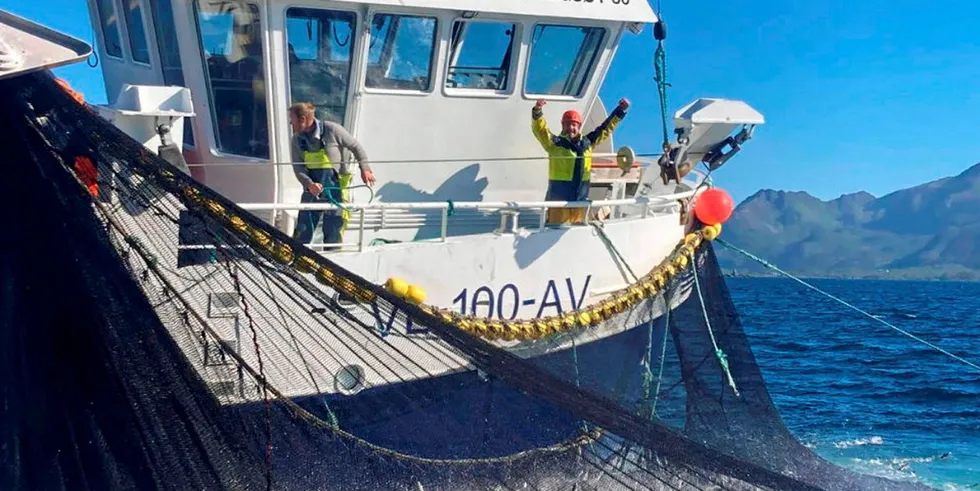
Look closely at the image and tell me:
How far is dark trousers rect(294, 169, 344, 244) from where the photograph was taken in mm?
6617

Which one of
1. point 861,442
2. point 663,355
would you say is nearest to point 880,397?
point 861,442

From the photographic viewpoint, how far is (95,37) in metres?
9.09

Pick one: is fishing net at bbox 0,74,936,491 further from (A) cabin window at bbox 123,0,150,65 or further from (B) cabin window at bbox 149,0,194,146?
(A) cabin window at bbox 123,0,150,65

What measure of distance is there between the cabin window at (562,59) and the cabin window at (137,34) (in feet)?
11.5

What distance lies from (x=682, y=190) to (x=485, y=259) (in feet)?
12.5

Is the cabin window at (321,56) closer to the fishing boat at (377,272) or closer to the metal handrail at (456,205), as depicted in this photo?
the fishing boat at (377,272)

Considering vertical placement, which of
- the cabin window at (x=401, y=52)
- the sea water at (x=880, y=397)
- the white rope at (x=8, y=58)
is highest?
the white rope at (x=8, y=58)

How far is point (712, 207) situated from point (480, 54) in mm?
2613

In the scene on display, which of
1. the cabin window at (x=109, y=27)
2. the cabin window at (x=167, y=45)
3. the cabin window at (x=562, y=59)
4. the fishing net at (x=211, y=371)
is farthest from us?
the cabin window at (x=109, y=27)

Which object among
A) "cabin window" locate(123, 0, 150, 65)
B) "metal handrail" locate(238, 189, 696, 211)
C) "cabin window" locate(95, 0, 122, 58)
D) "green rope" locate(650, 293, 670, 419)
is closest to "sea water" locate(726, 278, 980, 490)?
"green rope" locate(650, 293, 670, 419)

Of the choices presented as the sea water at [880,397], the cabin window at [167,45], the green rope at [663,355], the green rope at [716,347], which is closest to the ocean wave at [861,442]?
the sea water at [880,397]

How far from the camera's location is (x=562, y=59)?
850 cm

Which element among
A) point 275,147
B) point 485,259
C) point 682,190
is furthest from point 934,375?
point 275,147

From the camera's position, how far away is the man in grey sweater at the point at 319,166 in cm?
662
